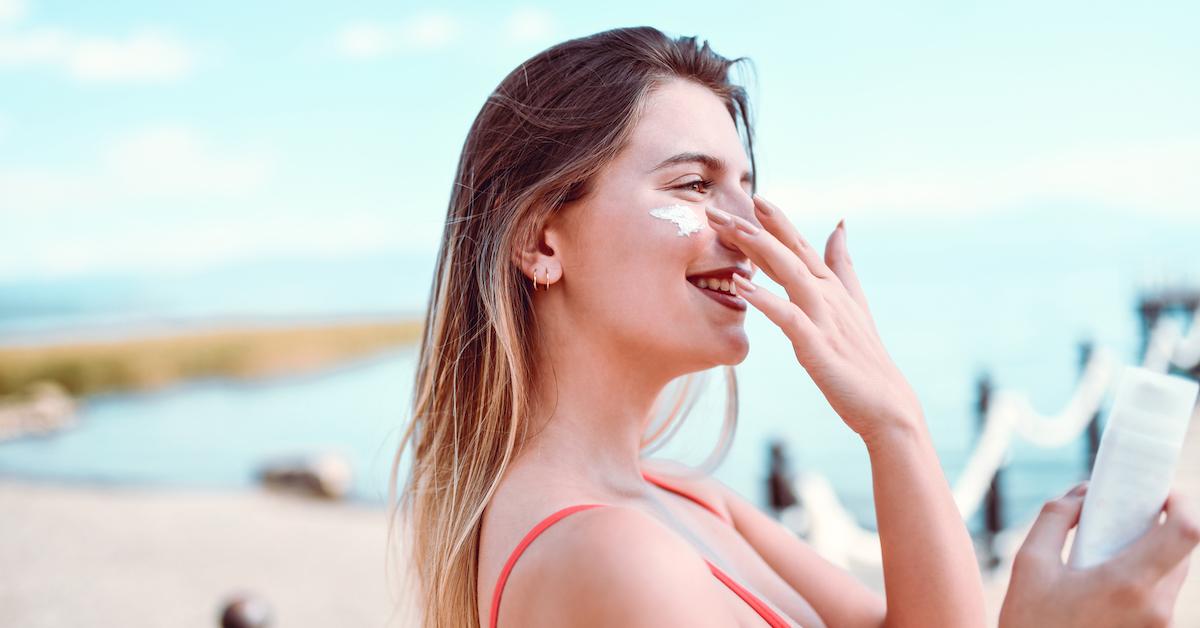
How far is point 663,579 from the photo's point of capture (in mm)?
1268

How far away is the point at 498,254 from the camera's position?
1661 mm

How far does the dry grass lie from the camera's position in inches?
955

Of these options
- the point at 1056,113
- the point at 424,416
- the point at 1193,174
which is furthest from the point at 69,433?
the point at 1193,174

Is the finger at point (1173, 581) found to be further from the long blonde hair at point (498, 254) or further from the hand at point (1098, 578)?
the long blonde hair at point (498, 254)

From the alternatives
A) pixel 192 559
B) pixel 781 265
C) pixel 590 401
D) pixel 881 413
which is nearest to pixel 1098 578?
pixel 881 413

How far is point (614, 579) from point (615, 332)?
0.48m

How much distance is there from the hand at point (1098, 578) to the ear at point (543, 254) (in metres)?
0.84

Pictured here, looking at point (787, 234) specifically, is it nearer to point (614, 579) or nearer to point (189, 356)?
point (614, 579)

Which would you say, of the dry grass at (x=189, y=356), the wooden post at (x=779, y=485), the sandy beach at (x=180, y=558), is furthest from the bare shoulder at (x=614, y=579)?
the dry grass at (x=189, y=356)

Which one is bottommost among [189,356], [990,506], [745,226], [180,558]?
[189,356]

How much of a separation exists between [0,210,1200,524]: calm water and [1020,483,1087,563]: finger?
0.87 m

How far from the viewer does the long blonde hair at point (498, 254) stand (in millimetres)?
1633

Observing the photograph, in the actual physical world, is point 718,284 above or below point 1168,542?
above

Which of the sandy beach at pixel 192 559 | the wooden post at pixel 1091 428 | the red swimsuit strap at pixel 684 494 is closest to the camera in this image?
the red swimsuit strap at pixel 684 494
